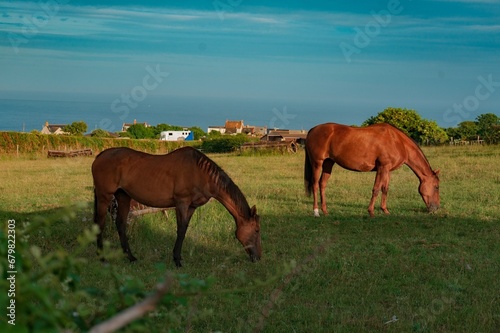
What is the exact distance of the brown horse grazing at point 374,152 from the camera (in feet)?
40.2

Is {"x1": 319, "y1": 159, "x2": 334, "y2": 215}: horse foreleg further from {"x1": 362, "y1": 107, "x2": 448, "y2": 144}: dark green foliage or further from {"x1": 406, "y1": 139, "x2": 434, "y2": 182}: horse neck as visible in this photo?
{"x1": 362, "y1": 107, "x2": 448, "y2": 144}: dark green foliage

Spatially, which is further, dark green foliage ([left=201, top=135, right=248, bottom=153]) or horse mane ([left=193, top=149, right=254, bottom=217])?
dark green foliage ([left=201, top=135, right=248, bottom=153])

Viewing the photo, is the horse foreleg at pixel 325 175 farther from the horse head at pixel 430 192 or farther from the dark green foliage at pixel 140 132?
the dark green foliage at pixel 140 132

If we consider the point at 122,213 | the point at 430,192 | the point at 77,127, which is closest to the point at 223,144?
the point at 430,192

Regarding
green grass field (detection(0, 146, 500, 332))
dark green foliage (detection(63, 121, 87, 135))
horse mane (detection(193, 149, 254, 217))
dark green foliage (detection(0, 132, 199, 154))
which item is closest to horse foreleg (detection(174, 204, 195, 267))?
green grass field (detection(0, 146, 500, 332))

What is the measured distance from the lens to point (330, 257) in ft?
27.3

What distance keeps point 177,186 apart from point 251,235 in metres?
1.12

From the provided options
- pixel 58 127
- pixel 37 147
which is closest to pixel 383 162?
pixel 37 147

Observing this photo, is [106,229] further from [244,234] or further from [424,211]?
[424,211]

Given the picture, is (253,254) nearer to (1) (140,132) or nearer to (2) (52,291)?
(2) (52,291)

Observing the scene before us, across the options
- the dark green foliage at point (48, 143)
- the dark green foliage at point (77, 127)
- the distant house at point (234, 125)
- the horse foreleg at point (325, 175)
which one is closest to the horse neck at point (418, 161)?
the horse foreleg at point (325, 175)

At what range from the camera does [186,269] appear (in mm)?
7879

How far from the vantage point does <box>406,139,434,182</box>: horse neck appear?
12.3 meters

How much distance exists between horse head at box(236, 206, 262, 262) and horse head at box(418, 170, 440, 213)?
5091 mm
